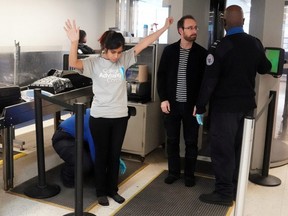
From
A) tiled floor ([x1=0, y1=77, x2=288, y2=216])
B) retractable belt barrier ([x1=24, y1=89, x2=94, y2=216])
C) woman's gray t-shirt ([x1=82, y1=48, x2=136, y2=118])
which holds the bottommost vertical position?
tiled floor ([x1=0, y1=77, x2=288, y2=216])

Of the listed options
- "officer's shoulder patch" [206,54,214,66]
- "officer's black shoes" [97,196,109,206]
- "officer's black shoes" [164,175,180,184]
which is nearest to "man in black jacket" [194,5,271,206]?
"officer's shoulder patch" [206,54,214,66]

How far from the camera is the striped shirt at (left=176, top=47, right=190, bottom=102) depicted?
305cm

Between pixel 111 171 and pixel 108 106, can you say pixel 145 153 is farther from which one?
pixel 108 106

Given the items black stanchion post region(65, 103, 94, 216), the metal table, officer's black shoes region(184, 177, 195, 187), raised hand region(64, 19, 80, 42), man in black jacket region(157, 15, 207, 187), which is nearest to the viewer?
black stanchion post region(65, 103, 94, 216)

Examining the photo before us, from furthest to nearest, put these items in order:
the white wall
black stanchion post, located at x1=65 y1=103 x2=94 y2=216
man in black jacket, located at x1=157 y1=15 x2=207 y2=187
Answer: the white wall, man in black jacket, located at x1=157 y1=15 x2=207 y2=187, black stanchion post, located at x1=65 y1=103 x2=94 y2=216

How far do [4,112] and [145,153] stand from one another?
1.60 meters

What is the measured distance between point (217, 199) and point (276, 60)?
1.34 meters

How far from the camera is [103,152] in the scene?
8.75 ft

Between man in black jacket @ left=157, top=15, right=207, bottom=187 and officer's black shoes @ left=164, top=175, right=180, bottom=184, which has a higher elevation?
man in black jacket @ left=157, top=15, right=207, bottom=187

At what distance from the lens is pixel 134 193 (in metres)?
3.02

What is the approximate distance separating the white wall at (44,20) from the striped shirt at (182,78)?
110 inches

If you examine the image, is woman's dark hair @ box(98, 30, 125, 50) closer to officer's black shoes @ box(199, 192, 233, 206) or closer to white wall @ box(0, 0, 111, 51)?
officer's black shoes @ box(199, 192, 233, 206)

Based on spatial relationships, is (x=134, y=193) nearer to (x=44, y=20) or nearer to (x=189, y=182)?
(x=189, y=182)

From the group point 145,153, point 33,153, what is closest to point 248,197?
point 145,153
